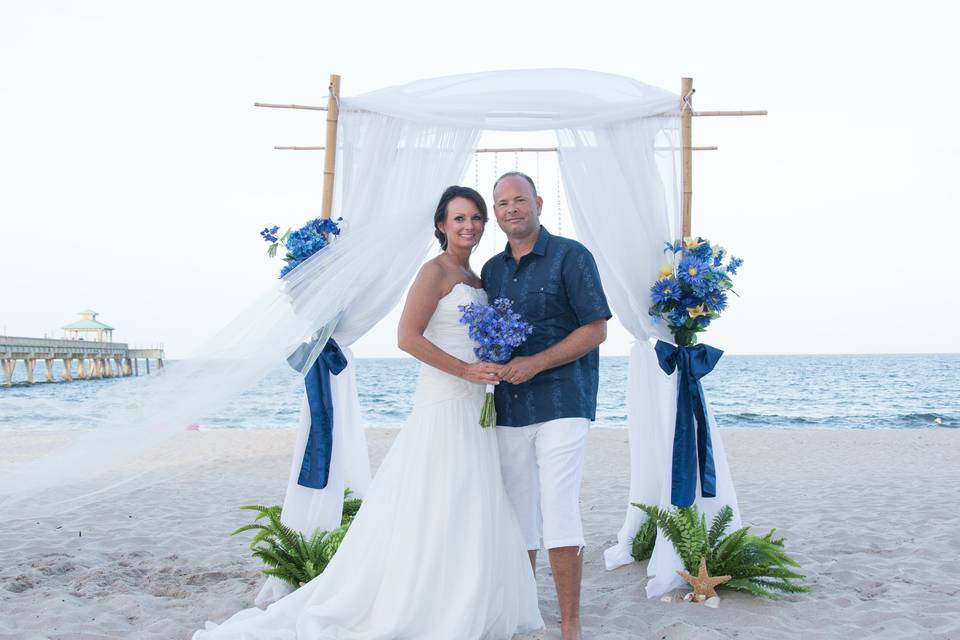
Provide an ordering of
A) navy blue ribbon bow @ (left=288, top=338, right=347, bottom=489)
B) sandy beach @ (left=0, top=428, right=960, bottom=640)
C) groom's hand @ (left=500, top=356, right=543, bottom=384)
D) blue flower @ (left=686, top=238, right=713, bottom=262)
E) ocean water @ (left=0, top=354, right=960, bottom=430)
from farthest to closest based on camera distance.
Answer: ocean water @ (left=0, top=354, right=960, bottom=430)
blue flower @ (left=686, top=238, right=713, bottom=262)
navy blue ribbon bow @ (left=288, top=338, right=347, bottom=489)
sandy beach @ (left=0, top=428, right=960, bottom=640)
groom's hand @ (left=500, top=356, right=543, bottom=384)

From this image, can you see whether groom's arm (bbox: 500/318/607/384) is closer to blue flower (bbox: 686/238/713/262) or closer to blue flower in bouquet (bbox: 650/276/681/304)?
blue flower in bouquet (bbox: 650/276/681/304)

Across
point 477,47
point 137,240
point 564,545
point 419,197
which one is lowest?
point 564,545

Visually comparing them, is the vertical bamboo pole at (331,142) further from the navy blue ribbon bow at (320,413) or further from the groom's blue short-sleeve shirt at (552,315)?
the groom's blue short-sleeve shirt at (552,315)

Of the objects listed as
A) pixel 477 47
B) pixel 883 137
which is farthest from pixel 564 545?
pixel 883 137

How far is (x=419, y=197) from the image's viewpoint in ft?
14.3

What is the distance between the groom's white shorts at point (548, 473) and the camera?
3.16m

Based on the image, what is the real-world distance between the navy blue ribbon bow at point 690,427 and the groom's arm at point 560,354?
105cm

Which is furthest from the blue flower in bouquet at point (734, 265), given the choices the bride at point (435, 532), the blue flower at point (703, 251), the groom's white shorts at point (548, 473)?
the bride at point (435, 532)

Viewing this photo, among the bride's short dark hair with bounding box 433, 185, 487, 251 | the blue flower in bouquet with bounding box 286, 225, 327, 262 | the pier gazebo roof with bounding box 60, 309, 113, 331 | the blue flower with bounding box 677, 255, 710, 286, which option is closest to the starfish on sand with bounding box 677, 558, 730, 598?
the blue flower with bounding box 677, 255, 710, 286

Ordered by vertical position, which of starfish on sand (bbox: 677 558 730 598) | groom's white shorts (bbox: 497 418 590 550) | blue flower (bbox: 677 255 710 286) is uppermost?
blue flower (bbox: 677 255 710 286)

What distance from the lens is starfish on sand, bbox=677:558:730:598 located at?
12.1 feet

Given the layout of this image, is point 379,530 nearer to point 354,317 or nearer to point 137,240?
point 354,317

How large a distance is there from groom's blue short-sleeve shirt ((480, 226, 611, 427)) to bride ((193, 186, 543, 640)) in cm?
17

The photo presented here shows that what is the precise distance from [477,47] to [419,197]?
18.8 ft
